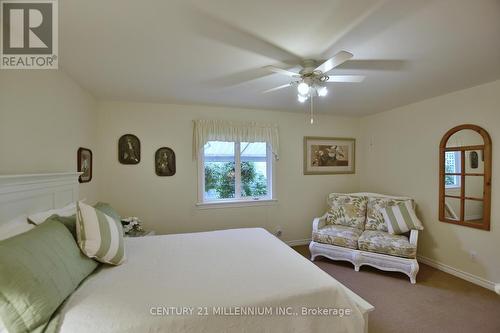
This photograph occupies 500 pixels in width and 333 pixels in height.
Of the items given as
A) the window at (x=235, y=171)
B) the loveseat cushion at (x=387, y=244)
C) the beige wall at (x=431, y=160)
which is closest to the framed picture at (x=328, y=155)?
the beige wall at (x=431, y=160)

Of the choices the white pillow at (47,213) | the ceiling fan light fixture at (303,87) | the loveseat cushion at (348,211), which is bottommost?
the loveseat cushion at (348,211)

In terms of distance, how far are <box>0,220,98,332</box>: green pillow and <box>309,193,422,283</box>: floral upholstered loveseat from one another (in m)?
2.85

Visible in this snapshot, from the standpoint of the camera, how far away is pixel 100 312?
42.8 inches

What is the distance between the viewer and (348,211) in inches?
139

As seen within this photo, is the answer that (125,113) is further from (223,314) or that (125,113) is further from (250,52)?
(223,314)

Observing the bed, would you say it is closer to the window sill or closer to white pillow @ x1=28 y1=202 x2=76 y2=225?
white pillow @ x1=28 y1=202 x2=76 y2=225

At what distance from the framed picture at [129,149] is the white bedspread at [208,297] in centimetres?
180

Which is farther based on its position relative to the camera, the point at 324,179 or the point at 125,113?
the point at 324,179

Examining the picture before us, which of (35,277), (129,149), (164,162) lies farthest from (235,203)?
(35,277)

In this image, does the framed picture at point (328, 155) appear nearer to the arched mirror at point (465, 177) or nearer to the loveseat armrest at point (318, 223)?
the loveseat armrest at point (318, 223)

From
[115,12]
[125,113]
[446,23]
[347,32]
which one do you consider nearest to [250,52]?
[347,32]

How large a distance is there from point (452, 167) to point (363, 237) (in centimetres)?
144

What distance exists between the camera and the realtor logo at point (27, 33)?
134 centimetres

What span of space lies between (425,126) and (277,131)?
210 cm
